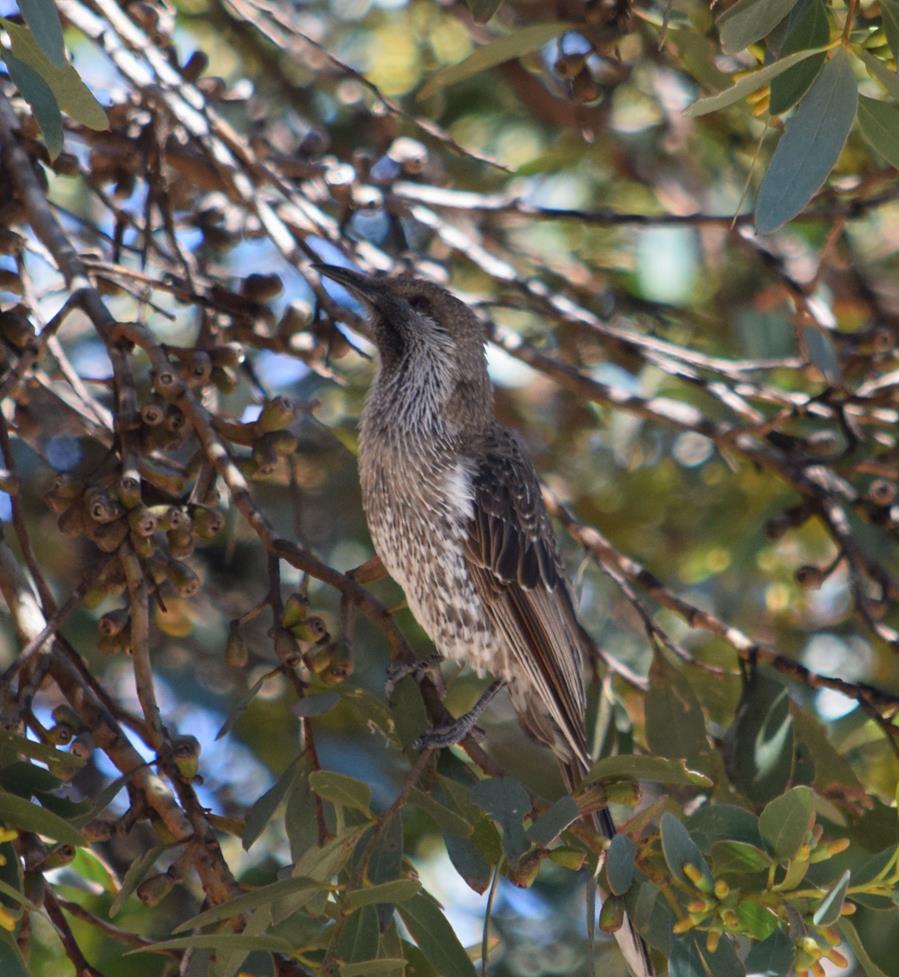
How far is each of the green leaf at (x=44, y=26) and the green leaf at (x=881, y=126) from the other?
1.15 meters

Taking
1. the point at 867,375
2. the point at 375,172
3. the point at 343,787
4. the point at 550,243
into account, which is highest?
the point at 550,243

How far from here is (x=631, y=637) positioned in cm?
429

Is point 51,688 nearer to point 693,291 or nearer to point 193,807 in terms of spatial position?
point 193,807

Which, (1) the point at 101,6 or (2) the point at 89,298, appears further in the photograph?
(1) the point at 101,6

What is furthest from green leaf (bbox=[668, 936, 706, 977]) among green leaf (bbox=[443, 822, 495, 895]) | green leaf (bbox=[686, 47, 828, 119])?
green leaf (bbox=[686, 47, 828, 119])

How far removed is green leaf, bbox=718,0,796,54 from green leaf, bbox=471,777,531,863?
45.8 inches

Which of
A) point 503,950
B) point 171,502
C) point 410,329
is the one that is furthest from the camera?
point 503,950

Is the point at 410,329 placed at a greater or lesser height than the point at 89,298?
greater

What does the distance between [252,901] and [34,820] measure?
34cm

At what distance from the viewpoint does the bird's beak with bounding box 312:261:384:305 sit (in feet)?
10.4

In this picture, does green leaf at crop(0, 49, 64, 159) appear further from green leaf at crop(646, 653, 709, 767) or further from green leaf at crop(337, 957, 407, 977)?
green leaf at crop(646, 653, 709, 767)

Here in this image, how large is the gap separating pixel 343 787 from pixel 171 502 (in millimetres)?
599

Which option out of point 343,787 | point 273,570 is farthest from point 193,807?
point 273,570

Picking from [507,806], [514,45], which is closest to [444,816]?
[507,806]
